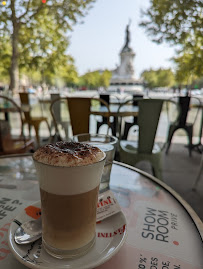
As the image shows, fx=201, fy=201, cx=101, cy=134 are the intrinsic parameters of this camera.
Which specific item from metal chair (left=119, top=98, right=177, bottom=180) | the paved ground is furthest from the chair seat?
the paved ground

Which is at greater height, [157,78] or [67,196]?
[157,78]

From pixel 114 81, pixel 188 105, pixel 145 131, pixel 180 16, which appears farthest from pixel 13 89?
pixel 114 81

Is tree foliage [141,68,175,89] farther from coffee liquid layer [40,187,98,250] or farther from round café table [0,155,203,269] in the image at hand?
coffee liquid layer [40,187,98,250]

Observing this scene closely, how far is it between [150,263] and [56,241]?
21 centimetres

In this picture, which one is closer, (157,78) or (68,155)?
(68,155)

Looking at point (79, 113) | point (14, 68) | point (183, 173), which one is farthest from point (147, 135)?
point (14, 68)

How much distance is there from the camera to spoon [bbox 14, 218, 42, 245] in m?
0.47

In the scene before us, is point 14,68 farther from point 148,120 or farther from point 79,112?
point 148,120

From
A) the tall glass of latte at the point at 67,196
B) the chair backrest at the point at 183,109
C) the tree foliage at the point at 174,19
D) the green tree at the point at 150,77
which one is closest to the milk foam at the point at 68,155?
the tall glass of latte at the point at 67,196

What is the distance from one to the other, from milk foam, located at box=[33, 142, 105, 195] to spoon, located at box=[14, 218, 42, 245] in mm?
124

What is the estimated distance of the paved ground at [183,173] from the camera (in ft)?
6.48

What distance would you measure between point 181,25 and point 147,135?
540 cm

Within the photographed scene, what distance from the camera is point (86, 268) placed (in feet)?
1.29

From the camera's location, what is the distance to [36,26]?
776 centimetres
